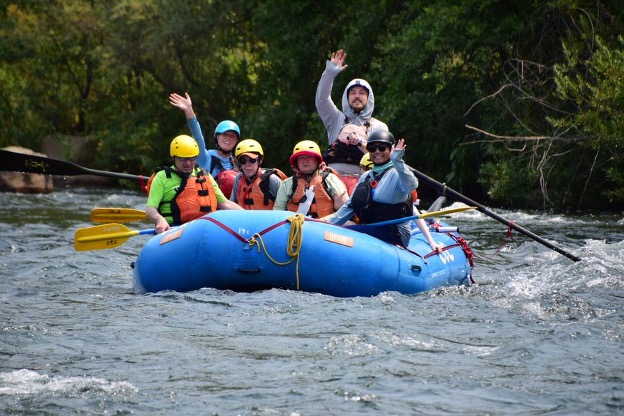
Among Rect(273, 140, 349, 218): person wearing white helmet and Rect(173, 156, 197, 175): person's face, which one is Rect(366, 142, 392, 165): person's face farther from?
Rect(173, 156, 197, 175): person's face

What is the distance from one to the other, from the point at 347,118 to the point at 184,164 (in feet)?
6.06

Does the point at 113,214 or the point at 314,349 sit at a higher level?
the point at 113,214

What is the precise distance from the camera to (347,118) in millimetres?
9891

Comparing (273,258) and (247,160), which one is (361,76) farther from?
(273,258)

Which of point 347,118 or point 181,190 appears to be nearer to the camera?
point 181,190

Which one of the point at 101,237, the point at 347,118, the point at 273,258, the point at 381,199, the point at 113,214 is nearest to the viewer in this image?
the point at 273,258

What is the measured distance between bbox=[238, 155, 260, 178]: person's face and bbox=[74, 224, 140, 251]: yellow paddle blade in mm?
1216

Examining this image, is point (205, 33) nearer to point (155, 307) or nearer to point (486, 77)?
point (486, 77)

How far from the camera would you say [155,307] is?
294 inches

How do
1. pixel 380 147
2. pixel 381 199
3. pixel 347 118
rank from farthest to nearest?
pixel 347 118, pixel 381 199, pixel 380 147

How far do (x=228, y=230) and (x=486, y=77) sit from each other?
30.2 feet

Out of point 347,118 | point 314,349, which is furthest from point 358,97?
point 314,349

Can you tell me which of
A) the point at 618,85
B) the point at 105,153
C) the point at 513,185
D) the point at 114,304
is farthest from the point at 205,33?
the point at 114,304

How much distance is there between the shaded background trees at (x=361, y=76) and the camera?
46.1 ft
